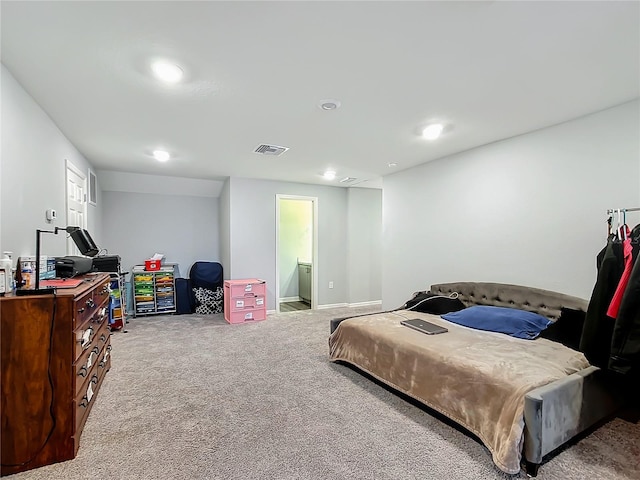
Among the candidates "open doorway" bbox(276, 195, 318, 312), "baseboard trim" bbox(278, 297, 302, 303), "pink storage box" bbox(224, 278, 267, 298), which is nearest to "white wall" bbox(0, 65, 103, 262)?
"pink storage box" bbox(224, 278, 267, 298)

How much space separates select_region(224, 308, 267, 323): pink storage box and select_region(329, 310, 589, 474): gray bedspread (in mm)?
2450

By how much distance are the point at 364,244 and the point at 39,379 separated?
548cm

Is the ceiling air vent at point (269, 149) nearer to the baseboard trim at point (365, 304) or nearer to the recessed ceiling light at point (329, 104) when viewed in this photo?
the recessed ceiling light at point (329, 104)

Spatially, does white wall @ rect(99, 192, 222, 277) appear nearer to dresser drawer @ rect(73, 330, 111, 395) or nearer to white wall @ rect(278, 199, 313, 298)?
white wall @ rect(278, 199, 313, 298)

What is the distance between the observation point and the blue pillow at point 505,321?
281 centimetres

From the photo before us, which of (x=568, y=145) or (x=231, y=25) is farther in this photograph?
(x=568, y=145)

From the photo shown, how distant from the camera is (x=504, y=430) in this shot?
6.07 feet

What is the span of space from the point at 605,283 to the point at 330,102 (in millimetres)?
2339

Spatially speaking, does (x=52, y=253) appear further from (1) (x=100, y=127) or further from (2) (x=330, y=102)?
(2) (x=330, y=102)

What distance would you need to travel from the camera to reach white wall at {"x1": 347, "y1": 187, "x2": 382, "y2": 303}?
6.54 m

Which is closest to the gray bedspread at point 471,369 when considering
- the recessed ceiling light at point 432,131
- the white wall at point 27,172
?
the recessed ceiling light at point 432,131

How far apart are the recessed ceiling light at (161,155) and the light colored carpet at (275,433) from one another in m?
2.51

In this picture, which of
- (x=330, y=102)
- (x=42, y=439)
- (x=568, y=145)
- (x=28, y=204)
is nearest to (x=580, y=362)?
(x=568, y=145)

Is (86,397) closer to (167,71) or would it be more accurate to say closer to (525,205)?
(167,71)
